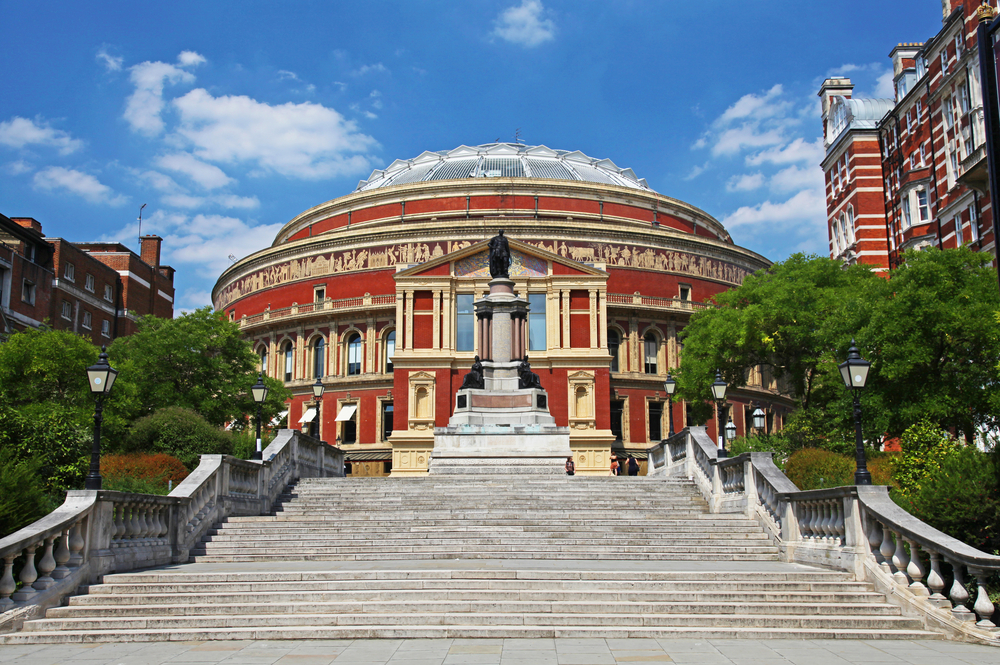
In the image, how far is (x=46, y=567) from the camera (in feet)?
41.1

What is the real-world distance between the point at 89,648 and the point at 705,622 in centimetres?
797

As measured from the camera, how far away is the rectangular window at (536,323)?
4934 centimetres

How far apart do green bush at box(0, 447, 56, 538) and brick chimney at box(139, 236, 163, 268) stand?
215 ft

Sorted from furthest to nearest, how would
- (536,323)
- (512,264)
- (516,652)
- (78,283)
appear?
(78,283)
(512,264)
(536,323)
(516,652)

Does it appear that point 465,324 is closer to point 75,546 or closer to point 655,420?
point 655,420

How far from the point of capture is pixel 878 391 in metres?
28.7

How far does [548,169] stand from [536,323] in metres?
26.0

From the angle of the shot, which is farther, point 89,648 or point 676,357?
point 676,357

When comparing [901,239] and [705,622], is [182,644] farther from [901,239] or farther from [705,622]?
[901,239]

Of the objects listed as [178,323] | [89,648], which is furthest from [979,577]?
[178,323]

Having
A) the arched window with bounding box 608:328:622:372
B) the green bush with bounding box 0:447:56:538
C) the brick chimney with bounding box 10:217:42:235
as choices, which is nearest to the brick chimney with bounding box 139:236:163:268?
the brick chimney with bounding box 10:217:42:235

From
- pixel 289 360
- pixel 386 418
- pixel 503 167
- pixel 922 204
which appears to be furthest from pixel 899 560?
pixel 503 167

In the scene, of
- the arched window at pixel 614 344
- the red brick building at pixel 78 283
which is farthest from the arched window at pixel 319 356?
the arched window at pixel 614 344

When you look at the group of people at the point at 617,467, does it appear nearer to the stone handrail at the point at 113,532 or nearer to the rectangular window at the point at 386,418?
the stone handrail at the point at 113,532
